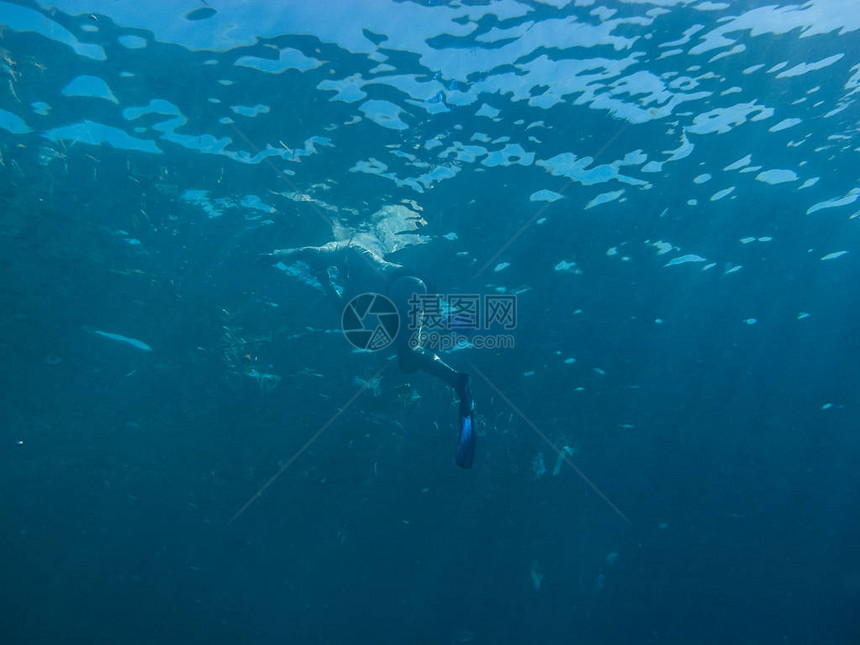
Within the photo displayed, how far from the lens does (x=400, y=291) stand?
368 inches

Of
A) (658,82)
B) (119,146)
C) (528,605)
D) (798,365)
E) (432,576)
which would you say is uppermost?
(658,82)

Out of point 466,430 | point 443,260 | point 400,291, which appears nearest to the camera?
point 466,430

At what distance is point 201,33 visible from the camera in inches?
312

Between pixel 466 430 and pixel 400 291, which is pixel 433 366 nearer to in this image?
pixel 466 430

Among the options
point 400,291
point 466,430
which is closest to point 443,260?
point 400,291

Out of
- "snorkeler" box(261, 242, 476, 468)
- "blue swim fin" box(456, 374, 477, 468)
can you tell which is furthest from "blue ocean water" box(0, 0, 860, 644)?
"blue swim fin" box(456, 374, 477, 468)

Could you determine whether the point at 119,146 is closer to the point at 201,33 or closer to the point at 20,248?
the point at 201,33

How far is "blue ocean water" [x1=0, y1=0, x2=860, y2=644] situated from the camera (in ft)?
27.3

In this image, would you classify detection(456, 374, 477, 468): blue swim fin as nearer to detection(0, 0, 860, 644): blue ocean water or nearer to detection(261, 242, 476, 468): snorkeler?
detection(261, 242, 476, 468): snorkeler

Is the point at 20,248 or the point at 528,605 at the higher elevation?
the point at 20,248

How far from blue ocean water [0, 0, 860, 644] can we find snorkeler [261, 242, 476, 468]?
0.43 m

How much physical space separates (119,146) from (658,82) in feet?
35.1

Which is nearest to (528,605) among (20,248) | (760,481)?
(760,481)

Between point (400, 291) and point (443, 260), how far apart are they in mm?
3543
